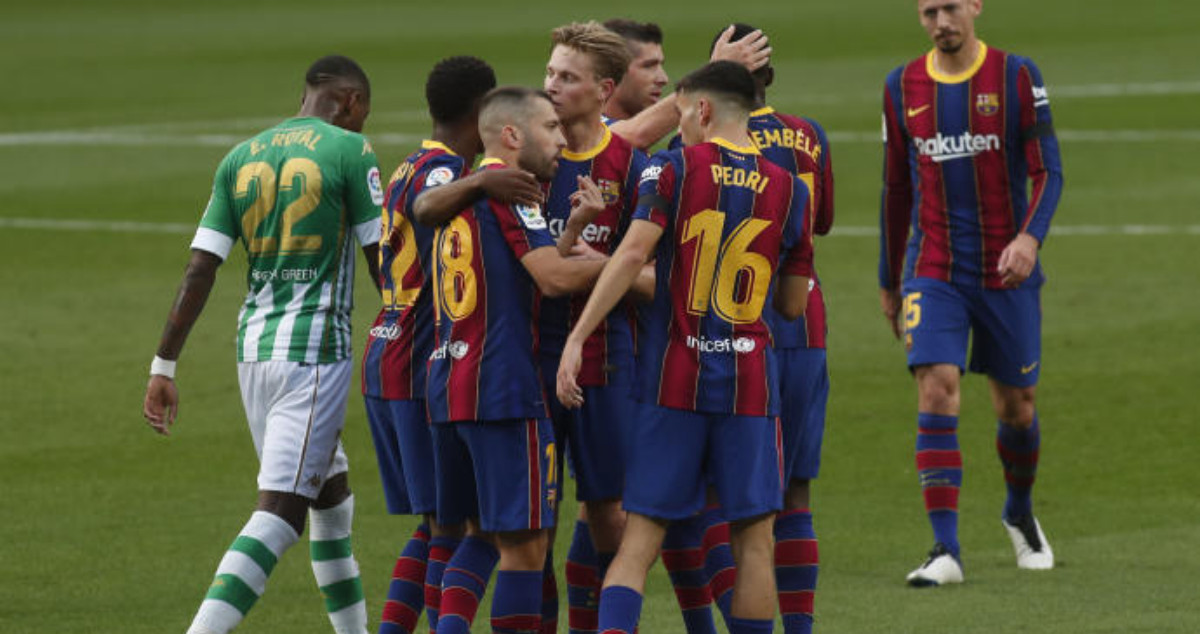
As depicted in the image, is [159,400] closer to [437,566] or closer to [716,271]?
[437,566]

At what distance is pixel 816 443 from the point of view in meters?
8.42

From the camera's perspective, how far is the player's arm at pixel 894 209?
1011 cm

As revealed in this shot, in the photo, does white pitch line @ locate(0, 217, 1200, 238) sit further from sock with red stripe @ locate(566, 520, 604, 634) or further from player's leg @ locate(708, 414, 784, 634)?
player's leg @ locate(708, 414, 784, 634)

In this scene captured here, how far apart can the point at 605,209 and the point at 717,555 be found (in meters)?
1.46

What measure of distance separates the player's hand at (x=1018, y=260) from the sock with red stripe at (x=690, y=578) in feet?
7.49

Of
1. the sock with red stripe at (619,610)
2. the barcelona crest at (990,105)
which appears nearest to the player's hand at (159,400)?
the sock with red stripe at (619,610)

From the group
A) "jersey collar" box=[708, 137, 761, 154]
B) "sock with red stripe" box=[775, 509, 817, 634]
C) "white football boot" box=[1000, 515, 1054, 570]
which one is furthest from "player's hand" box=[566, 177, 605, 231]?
"white football boot" box=[1000, 515, 1054, 570]

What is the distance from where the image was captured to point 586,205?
714 cm

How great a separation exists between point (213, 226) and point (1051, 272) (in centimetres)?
1104

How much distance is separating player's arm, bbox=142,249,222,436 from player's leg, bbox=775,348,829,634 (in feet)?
6.96

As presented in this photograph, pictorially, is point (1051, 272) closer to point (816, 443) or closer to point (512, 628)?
point (816, 443)

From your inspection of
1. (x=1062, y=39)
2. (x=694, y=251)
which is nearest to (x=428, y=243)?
(x=694, y=251)

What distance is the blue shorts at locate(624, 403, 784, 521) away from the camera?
24.0ft

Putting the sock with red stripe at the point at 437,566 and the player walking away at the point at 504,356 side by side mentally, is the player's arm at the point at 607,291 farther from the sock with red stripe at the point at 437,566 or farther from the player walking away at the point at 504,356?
the sock with red stripe at the point at 437,566
